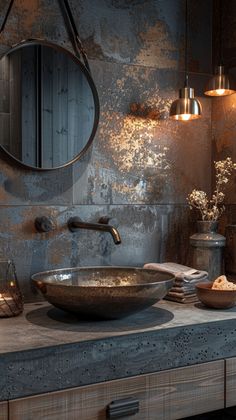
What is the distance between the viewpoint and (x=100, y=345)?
1460 mm

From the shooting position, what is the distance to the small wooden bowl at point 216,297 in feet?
5.95

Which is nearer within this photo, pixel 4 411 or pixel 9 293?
pixel 4 411

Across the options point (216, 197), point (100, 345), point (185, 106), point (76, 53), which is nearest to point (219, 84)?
point (185, 106)

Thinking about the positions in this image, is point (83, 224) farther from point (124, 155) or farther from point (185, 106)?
point (185, 106)

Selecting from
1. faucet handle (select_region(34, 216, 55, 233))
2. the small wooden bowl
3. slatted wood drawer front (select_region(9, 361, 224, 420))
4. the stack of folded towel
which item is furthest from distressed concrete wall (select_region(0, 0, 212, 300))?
slatted wood drawer front (select_region(9, 361, 224, 420))

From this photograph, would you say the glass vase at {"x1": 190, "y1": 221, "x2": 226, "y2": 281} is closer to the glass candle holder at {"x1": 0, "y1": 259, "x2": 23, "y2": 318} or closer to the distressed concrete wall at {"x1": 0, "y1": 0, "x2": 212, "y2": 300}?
the distressed concrete wall at {"x1": 0, "y1": 0, "x2": 212, "y2": 300}

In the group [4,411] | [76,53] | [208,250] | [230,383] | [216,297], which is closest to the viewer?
[4,411]

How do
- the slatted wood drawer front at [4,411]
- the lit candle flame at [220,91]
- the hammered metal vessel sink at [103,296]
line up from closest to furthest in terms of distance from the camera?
the slatted wood drawer front at [4,411] → the hammered metal vessel sink at [103,296] → the lit candle flame at [220,91]

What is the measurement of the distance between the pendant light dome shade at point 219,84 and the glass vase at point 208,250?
58cm

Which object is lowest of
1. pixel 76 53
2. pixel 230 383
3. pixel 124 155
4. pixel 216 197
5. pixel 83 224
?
pixel 230 383

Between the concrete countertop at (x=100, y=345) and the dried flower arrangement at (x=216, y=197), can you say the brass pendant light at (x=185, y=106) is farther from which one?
the concrete countertop at (x=100, y=345)

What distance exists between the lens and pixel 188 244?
8.02ft

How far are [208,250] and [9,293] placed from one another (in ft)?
2.98

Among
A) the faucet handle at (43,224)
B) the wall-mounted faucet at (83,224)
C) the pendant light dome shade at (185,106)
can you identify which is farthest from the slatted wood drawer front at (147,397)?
the pendant light dome shade at (185,106)
